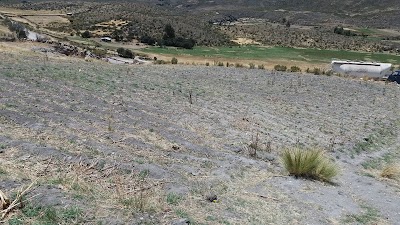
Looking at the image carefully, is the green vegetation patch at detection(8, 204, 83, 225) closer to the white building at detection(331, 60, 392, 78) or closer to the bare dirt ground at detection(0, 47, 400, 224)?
the bare dirt ground at detection(0, 47, 400, 224)

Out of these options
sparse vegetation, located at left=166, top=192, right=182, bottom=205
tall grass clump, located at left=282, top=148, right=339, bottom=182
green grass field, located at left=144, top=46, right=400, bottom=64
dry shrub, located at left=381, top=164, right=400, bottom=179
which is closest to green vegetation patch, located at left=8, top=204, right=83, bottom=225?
sparse vegetation, located at left=166, top=192, right=182, bottom=205

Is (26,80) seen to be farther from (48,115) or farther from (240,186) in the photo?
(240,186)

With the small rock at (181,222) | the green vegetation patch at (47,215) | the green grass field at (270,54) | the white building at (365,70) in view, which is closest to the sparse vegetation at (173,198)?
the small rock at (181,222)

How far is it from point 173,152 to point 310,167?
319 cm

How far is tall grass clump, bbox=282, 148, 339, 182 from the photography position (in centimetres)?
1101

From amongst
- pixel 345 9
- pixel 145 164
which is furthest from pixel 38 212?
pixel 345 9

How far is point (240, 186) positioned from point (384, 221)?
111 inches

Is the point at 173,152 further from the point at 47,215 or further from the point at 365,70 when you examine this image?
the point at 365,70

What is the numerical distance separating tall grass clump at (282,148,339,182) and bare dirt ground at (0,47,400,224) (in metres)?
0.31

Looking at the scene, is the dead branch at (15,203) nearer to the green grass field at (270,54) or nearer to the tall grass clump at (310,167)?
the tall grass clump at (310,167)

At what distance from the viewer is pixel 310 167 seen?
10992 millimetres

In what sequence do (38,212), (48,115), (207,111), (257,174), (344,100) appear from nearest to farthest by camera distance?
(38,212), (257,174), (48,115), (207,111), (344,100)

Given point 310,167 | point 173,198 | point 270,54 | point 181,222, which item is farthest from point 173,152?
point 270,54

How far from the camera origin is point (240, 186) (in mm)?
9922
